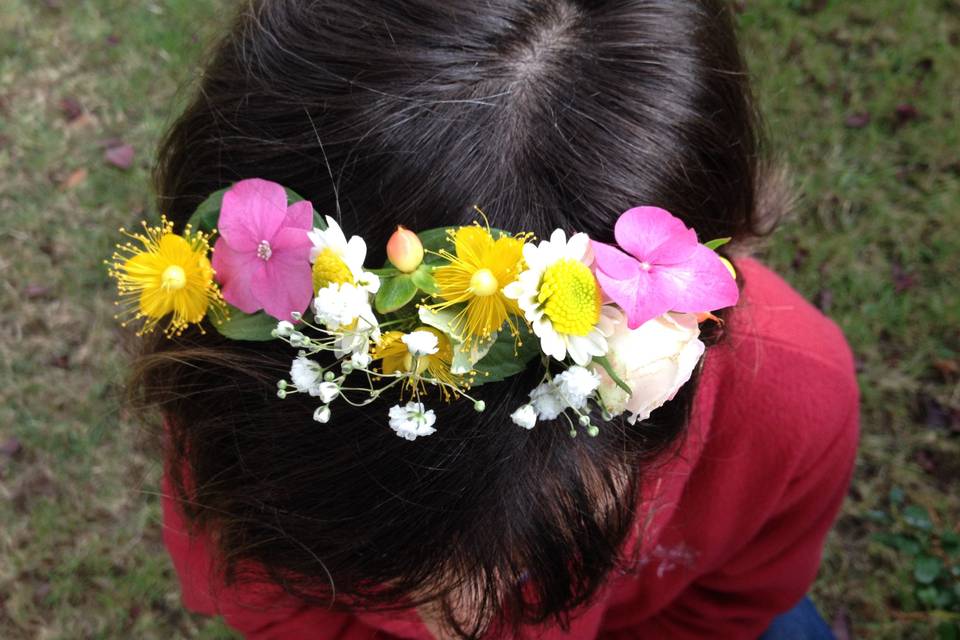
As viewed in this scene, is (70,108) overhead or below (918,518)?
overhead

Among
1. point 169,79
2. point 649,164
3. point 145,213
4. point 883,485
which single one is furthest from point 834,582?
point 169,79

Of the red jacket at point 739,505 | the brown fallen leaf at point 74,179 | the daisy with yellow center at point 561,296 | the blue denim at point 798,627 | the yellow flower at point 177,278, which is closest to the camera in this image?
the daisy with yellow center at point 561,296

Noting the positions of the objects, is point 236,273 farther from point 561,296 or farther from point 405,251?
point 561,296

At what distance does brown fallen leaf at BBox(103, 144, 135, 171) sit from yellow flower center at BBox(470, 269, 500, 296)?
6.40ft

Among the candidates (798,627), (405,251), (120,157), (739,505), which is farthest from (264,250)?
(120,157)

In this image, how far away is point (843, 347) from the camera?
127 cm

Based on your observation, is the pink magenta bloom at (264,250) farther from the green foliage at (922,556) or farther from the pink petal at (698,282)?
the green foliage at (922,556)

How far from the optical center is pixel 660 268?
25.0 inches

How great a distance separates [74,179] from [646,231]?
206 centimetres

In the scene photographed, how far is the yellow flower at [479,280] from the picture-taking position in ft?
1.98

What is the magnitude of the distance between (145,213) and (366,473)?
1719 mm

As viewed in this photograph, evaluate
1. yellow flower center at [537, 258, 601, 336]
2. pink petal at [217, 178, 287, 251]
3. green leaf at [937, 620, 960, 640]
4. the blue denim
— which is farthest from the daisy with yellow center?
green leaf at [937, 620, 960, 640]

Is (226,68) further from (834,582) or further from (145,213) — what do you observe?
(834,582)

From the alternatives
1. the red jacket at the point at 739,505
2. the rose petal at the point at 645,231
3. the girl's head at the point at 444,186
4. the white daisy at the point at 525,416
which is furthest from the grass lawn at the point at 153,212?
the white daisy at the point at 525,416
